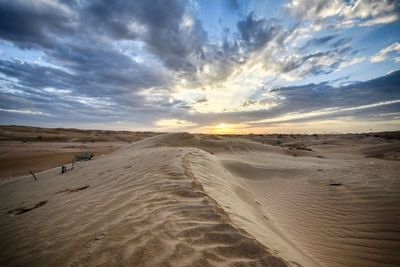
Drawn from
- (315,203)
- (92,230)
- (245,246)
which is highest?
(245,246)

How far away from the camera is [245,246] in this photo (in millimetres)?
2121

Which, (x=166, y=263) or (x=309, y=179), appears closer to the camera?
(x=166, y=263)

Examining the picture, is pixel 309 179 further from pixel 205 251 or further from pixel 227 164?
pixel 205 251

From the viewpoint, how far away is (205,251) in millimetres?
2088

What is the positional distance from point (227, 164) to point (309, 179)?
2959 mm

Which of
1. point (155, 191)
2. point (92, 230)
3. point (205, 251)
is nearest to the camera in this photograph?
point (205, 251)

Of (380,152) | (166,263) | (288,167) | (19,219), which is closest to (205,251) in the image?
(166,263)

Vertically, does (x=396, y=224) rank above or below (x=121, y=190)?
below

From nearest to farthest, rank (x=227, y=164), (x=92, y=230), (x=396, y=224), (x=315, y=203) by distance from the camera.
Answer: (x=92, y=230) < (x=396, y=224) < (x=315, y=203) < (x=227, y=164)

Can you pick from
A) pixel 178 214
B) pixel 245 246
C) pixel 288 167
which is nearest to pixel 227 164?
pixel 288 167

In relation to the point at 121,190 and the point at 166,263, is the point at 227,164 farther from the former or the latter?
the point at 166,263

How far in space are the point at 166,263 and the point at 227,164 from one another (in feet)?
23.1

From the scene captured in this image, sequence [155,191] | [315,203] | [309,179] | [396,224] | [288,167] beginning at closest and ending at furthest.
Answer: [155,191] → [396,224] → [315,203] → [309,179] → [288,167]

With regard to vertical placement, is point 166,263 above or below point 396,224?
above
